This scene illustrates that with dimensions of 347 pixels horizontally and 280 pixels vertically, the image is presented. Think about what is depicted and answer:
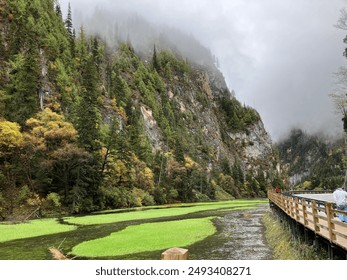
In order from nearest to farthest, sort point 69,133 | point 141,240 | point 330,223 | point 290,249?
1. point 330,223
2. point 290,249
3. point 141,240
4. point 69,133

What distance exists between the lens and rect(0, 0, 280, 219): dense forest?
55.5m

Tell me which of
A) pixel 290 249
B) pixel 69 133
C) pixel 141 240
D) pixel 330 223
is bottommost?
pixel 141 240

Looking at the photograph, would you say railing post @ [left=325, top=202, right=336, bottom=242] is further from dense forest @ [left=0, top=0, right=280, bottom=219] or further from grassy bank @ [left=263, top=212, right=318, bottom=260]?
dense forest @ [left=0, top=0, right=280, bottom=219]

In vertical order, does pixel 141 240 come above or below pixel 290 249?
below

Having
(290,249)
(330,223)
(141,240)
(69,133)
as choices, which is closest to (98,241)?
(141,240)

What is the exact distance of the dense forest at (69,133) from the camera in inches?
2186

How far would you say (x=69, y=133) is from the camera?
2328 inches

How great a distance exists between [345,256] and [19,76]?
6873 centimetres

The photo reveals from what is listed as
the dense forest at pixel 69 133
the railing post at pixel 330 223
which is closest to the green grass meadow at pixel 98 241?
the railing post at pixel 330 223

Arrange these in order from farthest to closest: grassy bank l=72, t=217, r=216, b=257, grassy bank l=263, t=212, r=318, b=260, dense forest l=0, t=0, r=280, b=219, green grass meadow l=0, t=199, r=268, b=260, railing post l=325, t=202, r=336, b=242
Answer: dense forest l=0, t=0, r=280, b=219 < grassy bank l=72, t=217, r=216, b=257 < green grass meadow l=0, t=199, r=268, b=260 < grassy bank l=263, t=212, r=318, b=260 < railing post l=325, t=202, r=336, b=242

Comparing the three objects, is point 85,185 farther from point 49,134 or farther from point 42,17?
point 42,17

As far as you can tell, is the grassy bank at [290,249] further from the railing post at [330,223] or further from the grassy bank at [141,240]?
the grassy bank at [141,240]

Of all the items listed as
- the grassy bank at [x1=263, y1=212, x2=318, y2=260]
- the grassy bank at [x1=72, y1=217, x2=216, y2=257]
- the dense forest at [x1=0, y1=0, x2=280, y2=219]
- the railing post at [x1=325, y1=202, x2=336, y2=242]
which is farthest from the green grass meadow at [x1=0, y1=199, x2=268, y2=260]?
the dense forest at [x1=0, y1=0, x2=280, y2=219]

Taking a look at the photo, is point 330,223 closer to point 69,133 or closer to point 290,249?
point 290,249
